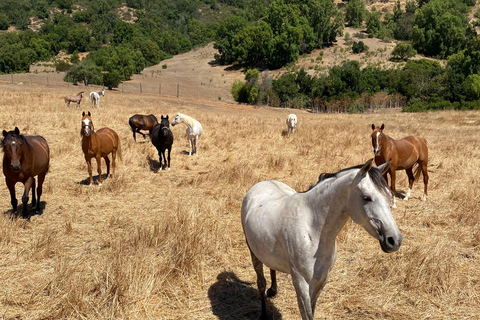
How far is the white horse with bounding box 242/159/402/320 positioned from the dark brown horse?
5.27 meters

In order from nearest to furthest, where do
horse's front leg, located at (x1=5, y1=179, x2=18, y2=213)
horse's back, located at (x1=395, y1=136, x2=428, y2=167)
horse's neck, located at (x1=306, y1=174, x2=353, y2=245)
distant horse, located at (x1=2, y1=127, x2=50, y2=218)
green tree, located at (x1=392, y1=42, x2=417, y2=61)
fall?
1. horse's neck, located at (x1=306, y1=174, x2=353, y2=245)
2. distant horse, located at (x1=2, y1=127, x2=50, y2=218)
3. horse's front leg, located at (x1=5, y1=179, x2=18, y2=213)
4. horse's back, located at (x1=395, y1=136, x2=428, y2=167)
5. green tree, located at (x1=392, y1=42, x2=417, y2=61)

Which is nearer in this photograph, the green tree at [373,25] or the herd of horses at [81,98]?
the herd of horses at [81,98]

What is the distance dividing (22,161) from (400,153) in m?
8.48

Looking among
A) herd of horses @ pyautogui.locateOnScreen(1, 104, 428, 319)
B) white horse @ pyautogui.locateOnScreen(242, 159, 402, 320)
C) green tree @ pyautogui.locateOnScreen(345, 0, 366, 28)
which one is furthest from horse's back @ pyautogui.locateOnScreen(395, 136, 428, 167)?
green tree @ pyautogui.locateOnScreen(345, 0, 366, 28)

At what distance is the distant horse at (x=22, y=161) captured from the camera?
248 inches

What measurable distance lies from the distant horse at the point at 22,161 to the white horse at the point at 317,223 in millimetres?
5006

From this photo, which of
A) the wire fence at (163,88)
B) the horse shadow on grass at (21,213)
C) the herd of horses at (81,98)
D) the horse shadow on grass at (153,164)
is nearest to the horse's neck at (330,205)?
the horse shadow on grass at (21,213)

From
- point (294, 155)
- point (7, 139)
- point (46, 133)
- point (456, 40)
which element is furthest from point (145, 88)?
point (456, 40)

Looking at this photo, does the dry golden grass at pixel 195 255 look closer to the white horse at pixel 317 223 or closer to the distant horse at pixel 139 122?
the white horse at pixel 317 223

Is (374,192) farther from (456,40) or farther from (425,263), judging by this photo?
(456,40)

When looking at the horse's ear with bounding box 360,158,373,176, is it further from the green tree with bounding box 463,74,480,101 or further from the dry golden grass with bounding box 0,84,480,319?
the green tree with bounding box 463,74,480,101

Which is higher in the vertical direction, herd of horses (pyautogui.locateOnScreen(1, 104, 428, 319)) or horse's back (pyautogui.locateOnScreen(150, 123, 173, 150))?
herd of horses (pyautogui.locateOnScreen(1, 104, 428, 319))

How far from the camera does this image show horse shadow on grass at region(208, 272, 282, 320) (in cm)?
421

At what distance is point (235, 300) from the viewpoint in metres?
4.49
